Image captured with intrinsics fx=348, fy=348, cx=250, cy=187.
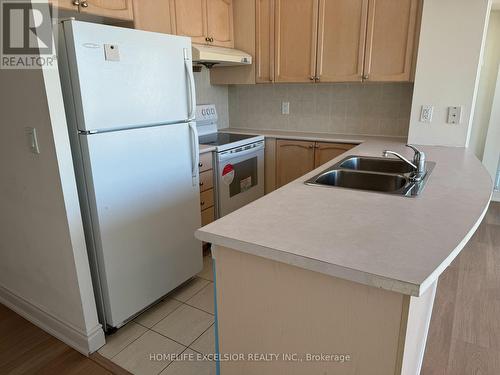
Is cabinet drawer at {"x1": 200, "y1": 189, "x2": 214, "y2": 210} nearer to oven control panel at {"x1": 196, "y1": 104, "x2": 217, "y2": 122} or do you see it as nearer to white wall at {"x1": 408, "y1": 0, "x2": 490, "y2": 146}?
oven control panel at {"x1": 196, "y1": 104, "x2": 217, "y2": 122}

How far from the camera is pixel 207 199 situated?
2.82m

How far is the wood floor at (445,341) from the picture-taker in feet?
5.80

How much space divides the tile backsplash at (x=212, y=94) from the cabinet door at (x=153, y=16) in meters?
0.93

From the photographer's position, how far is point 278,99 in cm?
370

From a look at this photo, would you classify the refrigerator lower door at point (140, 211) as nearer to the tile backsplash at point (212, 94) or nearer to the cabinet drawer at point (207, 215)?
the cabinet drawer at point (207, 215)

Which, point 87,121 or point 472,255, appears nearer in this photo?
point 87,121

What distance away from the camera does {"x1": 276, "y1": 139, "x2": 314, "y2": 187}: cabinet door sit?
3219mm

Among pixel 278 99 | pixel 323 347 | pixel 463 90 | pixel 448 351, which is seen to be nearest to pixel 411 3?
pixel 463 90

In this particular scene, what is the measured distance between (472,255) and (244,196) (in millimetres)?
1996

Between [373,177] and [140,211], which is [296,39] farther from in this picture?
[140,211]

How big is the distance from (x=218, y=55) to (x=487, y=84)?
3049mm

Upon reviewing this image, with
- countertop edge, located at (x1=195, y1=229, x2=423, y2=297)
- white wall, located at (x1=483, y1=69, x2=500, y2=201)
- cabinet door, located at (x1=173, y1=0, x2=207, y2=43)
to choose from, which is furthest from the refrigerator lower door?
white wall, located at (x1=483, y1=69, x2=500, y2=201)

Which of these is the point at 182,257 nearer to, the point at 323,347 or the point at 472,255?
the point at 323,347

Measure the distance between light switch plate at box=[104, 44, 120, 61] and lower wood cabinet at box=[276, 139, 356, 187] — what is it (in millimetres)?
1898
